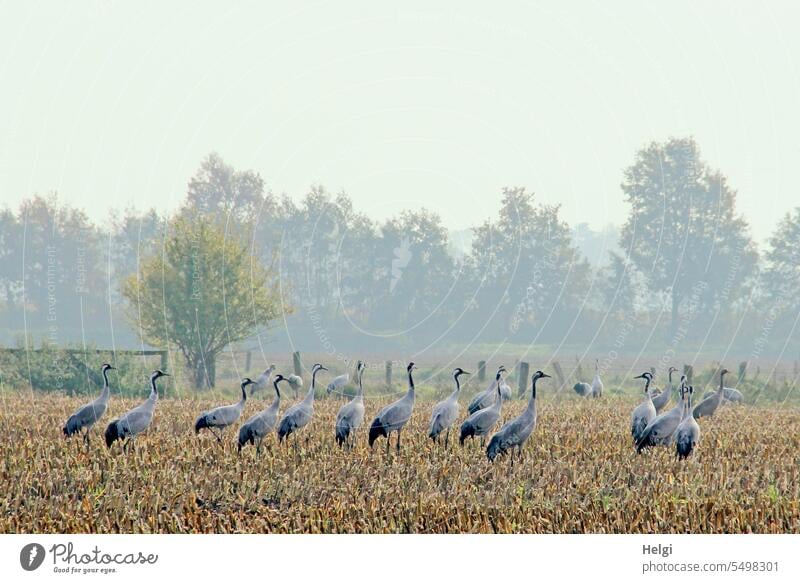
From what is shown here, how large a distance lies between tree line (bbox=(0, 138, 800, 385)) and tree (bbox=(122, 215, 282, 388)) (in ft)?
120

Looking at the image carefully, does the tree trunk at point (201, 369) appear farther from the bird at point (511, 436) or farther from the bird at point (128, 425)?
the bird at point (511, 436)

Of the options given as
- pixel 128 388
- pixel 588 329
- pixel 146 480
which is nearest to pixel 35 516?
pixel 146 480

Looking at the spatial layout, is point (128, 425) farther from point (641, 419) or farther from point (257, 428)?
point (641, 419)

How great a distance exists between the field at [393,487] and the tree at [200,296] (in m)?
23.0

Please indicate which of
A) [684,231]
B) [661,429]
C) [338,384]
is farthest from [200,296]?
[684,231]

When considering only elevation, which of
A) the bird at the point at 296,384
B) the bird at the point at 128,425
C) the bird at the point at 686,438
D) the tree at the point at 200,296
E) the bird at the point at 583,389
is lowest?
the bird at the point at 583,389

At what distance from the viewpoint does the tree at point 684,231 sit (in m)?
94.9

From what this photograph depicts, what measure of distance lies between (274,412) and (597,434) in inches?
286

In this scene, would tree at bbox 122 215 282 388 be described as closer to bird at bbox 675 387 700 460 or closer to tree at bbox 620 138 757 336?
bird at bbox 675 387 700 460

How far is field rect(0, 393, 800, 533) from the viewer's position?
13.3 m

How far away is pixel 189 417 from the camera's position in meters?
27.0

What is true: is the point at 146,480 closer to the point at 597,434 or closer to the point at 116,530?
the point at 116,530

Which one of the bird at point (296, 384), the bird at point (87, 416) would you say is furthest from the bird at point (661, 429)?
the bird at point (296, 384)

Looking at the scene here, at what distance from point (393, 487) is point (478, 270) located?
9333 centimetres
